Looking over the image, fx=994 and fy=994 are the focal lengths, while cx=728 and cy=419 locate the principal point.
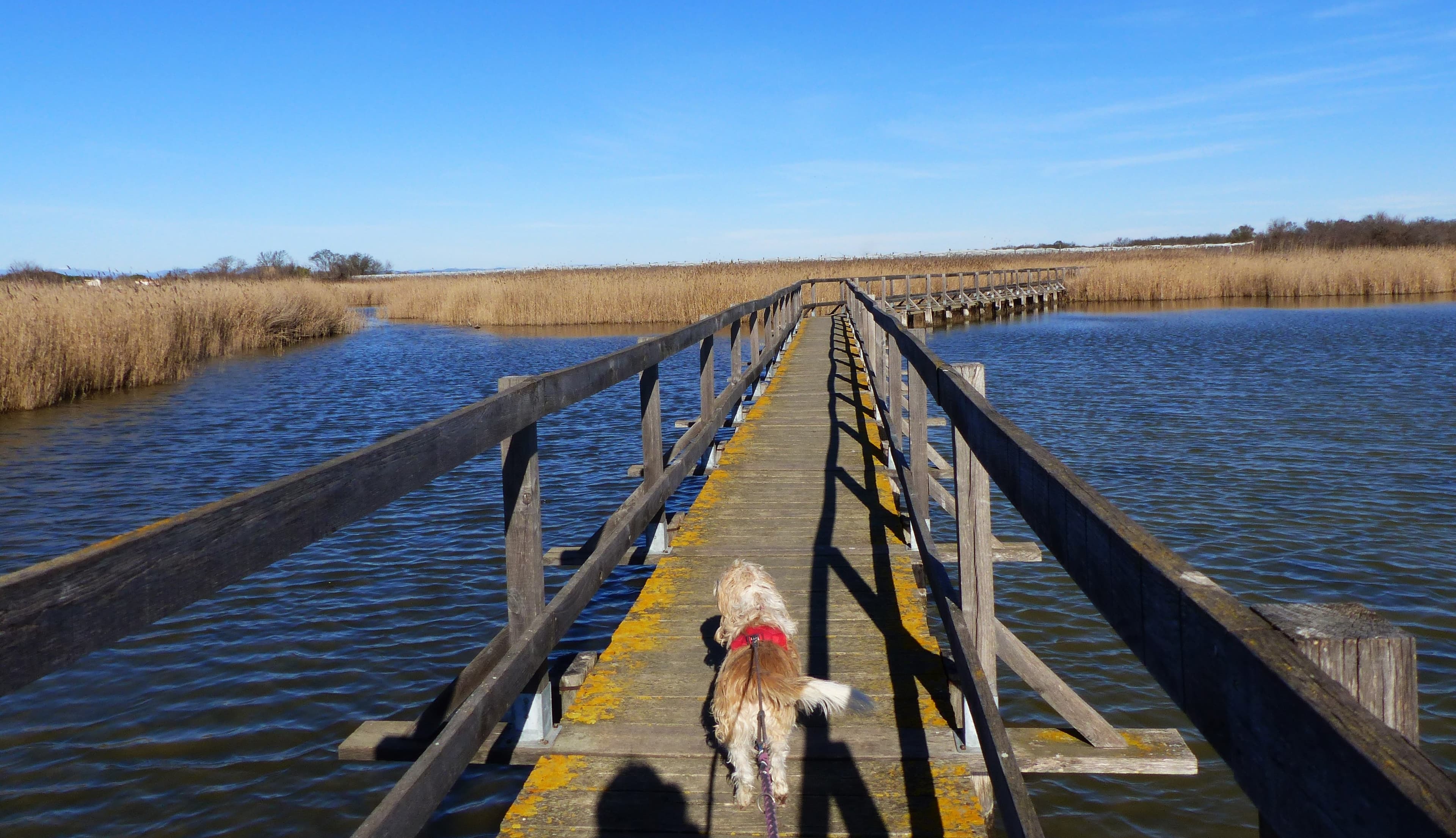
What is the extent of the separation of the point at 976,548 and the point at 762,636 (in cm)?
76

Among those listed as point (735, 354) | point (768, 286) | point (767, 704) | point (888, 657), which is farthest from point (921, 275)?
point (767, 704)

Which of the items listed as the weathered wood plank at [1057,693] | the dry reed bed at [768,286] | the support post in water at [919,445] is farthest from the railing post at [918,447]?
the dry reed bed at [768,286]

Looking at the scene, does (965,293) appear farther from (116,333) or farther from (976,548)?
(976,548)

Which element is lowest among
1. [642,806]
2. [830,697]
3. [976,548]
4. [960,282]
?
[642,806]

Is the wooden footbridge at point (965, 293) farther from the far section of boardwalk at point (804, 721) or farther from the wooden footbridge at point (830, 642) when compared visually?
the wooden footbridge at point (830, 642)

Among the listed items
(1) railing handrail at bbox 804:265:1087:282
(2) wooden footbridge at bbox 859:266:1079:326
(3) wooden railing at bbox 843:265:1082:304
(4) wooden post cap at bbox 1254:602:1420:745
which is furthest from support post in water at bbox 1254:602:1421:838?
(2) wooden footbridge at bbox 859:266:1079:326

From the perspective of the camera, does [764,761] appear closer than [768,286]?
Yes

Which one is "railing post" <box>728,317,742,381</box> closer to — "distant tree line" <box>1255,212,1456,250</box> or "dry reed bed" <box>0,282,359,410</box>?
"dry reed bed" <box>0,282,359,410</box>

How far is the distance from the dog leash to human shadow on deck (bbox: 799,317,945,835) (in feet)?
0.65

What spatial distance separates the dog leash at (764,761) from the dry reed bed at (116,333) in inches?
627

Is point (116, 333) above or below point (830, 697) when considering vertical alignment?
above

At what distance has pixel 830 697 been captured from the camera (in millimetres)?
2988

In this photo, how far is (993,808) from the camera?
12.9 ft

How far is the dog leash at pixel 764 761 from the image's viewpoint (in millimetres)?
1986
